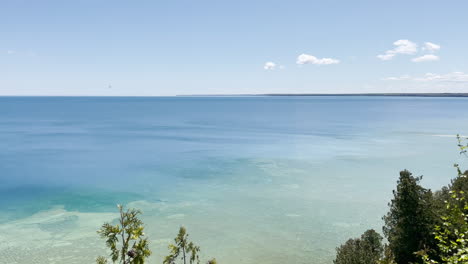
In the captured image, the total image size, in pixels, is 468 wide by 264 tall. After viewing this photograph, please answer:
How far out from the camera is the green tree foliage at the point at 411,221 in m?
23.4

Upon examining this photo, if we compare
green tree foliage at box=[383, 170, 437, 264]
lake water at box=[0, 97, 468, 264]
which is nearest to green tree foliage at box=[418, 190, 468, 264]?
green tree foliage at box=[383, 170, 437, 264]

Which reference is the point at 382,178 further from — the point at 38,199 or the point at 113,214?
the point at 38,199

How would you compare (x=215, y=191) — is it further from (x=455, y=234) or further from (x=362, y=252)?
(x=455, y=234)

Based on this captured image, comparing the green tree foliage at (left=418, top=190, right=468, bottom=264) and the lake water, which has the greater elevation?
the green tree foliage at (left=418, top=190, right=468, bottom=264)

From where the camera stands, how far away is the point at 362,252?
23094 mm

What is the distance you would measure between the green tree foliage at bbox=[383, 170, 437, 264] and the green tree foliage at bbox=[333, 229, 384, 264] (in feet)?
5.52

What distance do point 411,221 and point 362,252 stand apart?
4.11 m

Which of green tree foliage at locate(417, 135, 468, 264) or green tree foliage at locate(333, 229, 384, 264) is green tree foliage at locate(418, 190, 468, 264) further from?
green tree foliage at locate(333, 229, 384, 264)

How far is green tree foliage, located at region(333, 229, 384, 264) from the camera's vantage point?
22375 millimetres

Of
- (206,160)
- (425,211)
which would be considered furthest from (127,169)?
(425,211)

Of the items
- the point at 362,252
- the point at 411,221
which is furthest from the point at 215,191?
the point at 411,221

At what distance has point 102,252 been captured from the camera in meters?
33.7

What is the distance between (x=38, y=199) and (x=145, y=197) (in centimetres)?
1479

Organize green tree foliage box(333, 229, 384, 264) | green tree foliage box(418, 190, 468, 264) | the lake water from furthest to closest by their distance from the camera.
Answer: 1. the lake water
2. green tree foliage box(333, 229, 384, 264)
3. green tree foliage box(418, 190, 468, 264)
